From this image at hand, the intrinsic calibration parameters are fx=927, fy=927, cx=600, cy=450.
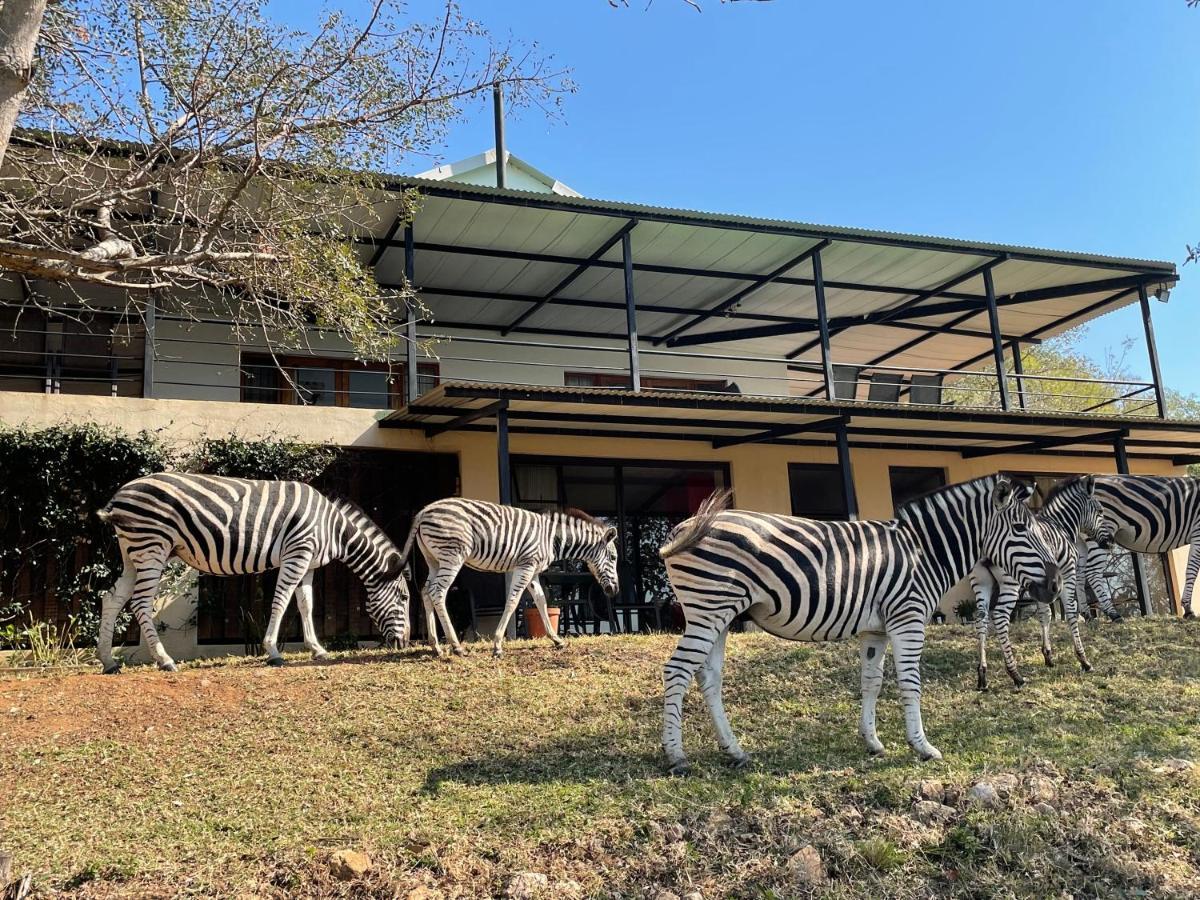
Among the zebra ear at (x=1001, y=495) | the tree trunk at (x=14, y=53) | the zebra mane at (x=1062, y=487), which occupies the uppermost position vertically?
the tree trunk at (x=14, y=53)

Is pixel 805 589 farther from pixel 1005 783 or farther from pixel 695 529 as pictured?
pixel 1005 783

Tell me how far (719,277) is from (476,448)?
5.58 metres

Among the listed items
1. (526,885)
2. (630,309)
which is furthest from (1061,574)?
(526,885)

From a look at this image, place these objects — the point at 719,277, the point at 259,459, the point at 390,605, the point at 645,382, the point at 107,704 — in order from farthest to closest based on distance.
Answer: the point at 645,382, the point at 719,277, the point at 259,459, the point at 390,605, the point at 107,704

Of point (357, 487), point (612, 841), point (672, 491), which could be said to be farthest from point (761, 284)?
point (612, 841)

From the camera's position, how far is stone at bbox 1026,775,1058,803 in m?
6.00

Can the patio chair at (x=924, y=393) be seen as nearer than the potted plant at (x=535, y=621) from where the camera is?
No

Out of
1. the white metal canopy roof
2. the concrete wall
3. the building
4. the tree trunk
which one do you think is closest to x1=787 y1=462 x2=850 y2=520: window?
the building

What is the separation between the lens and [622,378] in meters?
19.9

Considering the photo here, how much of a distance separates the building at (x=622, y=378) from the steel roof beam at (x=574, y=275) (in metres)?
0.05

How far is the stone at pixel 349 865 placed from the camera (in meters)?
5.28

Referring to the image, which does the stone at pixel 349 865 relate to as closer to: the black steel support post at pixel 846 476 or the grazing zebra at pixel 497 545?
the grazing zebra at pixel 497 545

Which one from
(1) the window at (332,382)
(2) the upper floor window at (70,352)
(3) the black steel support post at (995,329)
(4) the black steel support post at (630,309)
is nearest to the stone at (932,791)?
(4) the black steel support post at (630,309)

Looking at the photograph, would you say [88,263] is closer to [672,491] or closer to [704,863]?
[704,863]
